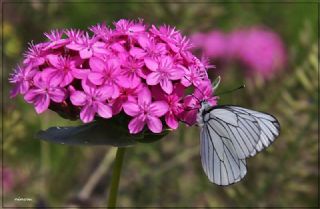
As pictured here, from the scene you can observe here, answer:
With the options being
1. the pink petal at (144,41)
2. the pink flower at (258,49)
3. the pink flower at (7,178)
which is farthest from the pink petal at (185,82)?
the pink flower at (258,49)

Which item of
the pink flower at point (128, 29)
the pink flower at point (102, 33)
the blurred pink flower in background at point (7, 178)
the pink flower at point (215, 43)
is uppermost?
the pink flower at point (215, 43)

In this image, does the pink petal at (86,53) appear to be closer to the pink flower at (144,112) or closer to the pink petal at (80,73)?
the pink petal at (80,73)

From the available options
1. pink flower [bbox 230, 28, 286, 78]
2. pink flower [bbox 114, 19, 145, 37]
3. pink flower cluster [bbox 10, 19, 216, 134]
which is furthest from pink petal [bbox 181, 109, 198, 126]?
pink flower [bbox 230, 28, 286, 78]

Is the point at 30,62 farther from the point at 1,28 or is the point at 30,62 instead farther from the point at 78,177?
the point at 78,177

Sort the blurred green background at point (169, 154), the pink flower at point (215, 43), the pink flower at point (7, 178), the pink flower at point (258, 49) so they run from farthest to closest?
the pink flower at point (258, 49)
the pink flower at point (215, 43)
the pink flower at point (7, 178)
the blurred green background at point (169, 154)

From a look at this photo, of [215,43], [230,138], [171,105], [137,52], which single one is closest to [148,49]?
[137,52]

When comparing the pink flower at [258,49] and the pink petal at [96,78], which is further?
the pink flower at [258,49]

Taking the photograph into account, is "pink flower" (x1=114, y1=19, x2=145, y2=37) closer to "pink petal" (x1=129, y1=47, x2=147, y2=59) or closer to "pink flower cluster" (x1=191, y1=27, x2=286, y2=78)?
"pink petal" (x1=129, y1=47, x2=147, y2=59)
